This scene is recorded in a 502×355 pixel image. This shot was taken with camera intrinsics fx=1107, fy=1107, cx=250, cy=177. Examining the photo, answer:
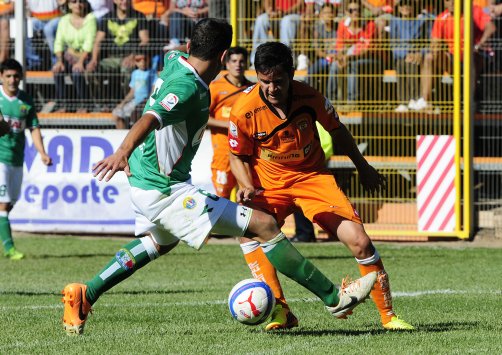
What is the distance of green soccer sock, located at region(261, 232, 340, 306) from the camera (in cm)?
727

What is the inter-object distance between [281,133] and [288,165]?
0.88 ft

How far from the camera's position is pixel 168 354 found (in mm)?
6598

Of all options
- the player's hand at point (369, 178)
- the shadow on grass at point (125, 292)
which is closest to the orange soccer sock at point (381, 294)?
the player's hand at point (369, 178)

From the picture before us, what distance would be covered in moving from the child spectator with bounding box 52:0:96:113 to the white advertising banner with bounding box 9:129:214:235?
0.71 m

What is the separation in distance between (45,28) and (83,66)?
2.75 ft

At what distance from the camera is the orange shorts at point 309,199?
25.9 ft

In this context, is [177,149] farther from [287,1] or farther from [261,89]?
[287,1]

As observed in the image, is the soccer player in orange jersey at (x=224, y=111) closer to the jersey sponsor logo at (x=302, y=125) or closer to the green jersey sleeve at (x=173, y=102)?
the jersey sponsor logo at (x=302, y=125)

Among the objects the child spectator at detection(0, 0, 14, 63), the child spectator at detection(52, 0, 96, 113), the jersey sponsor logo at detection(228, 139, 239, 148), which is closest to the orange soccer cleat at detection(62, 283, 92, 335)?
the jersey sponsor logo at detection(228, 139, 239, 148)

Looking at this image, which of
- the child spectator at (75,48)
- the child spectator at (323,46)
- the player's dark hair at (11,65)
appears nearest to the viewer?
the player's dark hair at (11,65)

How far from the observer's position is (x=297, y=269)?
7305 mm

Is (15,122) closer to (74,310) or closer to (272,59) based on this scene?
(74,310)

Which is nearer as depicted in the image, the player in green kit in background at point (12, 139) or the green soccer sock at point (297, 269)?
the green soccer sock at point (297, 269)

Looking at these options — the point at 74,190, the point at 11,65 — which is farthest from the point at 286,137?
the point at 74,190
